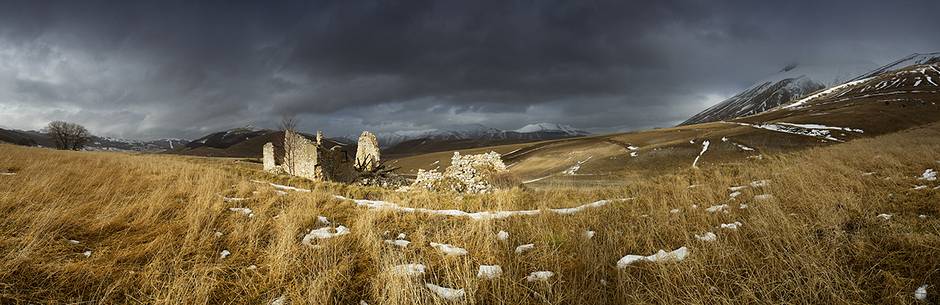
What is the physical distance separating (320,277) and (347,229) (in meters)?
2.37

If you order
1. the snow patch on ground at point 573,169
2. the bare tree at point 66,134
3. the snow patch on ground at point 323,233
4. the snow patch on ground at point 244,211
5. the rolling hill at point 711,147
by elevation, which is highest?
the bare tree at point 66,134

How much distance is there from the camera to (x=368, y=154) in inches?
1172

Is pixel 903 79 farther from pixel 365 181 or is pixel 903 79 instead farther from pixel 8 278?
pixel 8 278

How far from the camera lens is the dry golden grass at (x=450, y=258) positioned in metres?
3.33

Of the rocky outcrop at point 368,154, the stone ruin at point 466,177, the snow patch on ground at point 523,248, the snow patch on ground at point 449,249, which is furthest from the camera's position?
the rocky outcrop at point 368,154

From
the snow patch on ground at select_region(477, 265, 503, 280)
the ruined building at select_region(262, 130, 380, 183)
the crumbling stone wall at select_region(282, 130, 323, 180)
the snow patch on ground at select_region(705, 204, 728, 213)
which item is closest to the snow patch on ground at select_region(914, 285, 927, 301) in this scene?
the snow patch on ground at select_region(477, 265, 503, 280)

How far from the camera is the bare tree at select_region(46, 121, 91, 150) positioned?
71312 millimetres

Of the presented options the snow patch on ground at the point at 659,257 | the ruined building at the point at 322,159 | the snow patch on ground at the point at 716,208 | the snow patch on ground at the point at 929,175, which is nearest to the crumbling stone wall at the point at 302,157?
the ruined building at the point at 322,159

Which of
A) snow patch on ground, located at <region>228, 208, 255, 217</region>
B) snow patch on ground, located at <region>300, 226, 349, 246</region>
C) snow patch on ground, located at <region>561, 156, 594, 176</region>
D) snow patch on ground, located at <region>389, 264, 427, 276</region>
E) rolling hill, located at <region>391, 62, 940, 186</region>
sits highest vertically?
snow patch on ground, located at <region>228, 208, 255, 217</region>

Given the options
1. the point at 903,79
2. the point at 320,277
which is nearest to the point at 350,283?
the point at 320,277

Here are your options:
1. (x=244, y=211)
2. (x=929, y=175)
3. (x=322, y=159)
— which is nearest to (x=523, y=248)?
(x=244, y=211)

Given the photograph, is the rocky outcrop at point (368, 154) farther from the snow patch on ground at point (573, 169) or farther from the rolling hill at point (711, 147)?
the snow patch on ground at point (573, 169)

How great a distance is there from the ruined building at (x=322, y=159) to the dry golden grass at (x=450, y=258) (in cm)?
1554

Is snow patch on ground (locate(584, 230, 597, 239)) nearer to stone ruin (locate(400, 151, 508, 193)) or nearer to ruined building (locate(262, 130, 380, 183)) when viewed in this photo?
stone ruin (locate(400, 151, 508, 193))
